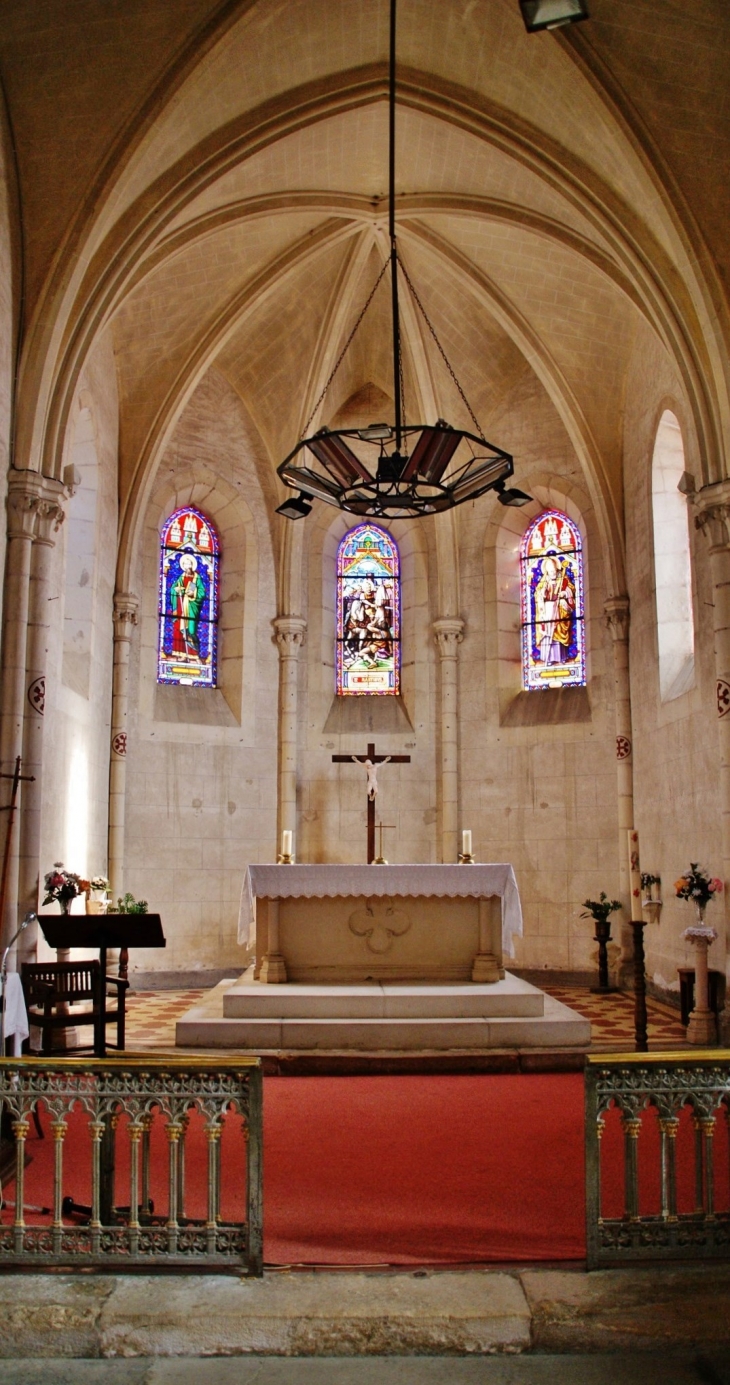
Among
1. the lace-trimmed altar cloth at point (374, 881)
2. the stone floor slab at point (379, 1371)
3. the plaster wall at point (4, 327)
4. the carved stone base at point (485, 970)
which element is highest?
the plaster wall at point (4, 327)

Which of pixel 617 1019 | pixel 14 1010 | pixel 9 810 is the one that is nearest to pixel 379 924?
pixel 617 1019

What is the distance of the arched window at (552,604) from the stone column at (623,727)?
101cm

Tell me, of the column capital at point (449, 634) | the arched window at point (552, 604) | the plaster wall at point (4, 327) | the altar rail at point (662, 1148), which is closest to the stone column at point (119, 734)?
the plaster wall at point (4, 327)

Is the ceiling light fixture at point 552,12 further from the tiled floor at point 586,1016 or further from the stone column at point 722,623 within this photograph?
the tiled floor at point 586,1016

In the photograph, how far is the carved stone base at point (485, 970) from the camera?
1045 cm

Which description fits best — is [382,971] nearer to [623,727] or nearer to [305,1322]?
[623,727]

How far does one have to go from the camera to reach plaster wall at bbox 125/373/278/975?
50.3ft

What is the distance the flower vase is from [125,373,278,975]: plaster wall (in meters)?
7.17

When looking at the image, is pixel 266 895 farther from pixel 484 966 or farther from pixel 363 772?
pixel 363 772

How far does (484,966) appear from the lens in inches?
412

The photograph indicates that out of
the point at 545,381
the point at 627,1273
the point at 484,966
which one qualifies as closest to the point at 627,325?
the point at 545,381

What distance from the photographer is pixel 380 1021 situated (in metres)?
9.43

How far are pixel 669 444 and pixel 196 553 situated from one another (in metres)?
7.22

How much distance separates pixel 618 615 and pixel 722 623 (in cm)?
433
